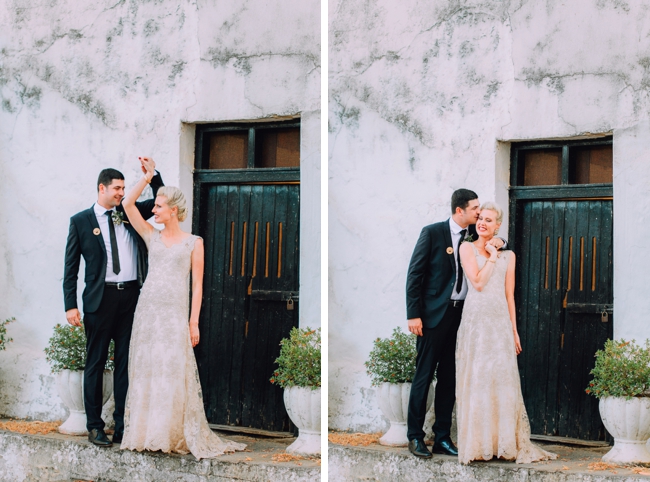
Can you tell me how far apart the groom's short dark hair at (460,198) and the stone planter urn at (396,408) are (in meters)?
0.77

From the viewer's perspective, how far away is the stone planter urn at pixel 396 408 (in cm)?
355

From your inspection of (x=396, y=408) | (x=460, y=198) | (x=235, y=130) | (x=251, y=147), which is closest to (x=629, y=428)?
(x=396, y=408)

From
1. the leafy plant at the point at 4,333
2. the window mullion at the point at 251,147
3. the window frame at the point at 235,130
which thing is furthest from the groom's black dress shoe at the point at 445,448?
the leafy plant at the point at 4,333

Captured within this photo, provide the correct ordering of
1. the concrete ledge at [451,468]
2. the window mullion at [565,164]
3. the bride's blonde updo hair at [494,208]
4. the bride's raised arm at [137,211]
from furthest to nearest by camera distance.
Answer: the bride's raised arm at [137,211] < the bride's blonde updo hair at [494,208] < the window mullion at [565,164] < the concrete ledge at [451,468]

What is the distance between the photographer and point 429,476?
11.3ft

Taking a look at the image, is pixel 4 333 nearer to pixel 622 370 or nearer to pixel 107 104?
pixel 107 104

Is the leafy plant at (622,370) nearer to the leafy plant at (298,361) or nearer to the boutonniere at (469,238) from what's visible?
the boutonniere at (469,238)

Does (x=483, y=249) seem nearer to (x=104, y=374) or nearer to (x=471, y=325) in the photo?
(x=471, y=325)

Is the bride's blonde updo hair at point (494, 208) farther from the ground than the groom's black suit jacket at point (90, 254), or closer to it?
A: farther from the ground

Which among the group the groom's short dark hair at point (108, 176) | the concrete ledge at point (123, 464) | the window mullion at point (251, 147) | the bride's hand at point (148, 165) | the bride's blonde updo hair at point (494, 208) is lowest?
the concrete ledge at point (123, 464)

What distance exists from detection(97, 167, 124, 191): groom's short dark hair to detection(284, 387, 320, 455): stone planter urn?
1.18m

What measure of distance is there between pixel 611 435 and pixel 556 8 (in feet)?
5.34

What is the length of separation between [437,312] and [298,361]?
61 cm

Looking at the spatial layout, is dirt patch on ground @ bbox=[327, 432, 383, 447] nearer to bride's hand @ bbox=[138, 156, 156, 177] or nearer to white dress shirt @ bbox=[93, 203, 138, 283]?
white dress shirt @ bbox=[93, 203, 138, 283]
